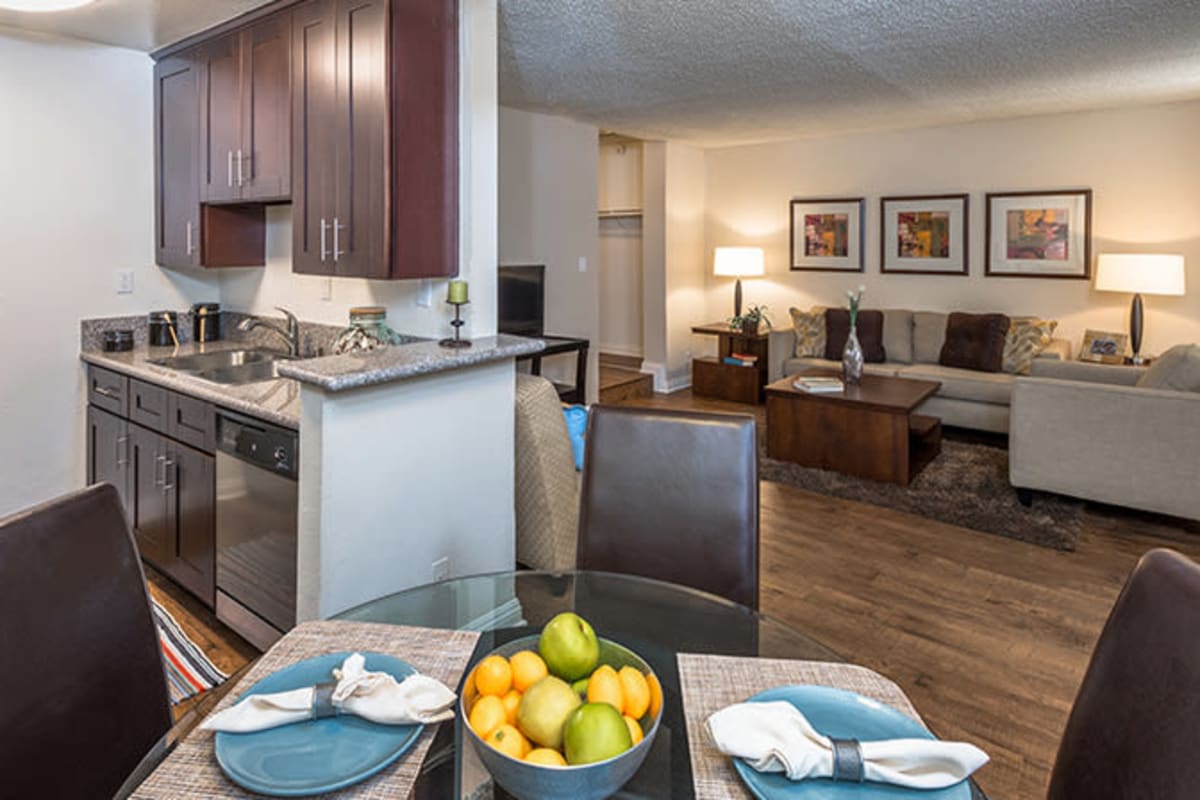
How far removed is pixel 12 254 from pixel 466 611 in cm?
299

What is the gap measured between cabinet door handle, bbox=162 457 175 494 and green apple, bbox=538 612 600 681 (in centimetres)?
231

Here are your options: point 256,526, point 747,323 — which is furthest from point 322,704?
point 747,323

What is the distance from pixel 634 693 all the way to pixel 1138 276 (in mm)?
5317

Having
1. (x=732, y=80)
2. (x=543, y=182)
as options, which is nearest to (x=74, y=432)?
(x=543, y=182)

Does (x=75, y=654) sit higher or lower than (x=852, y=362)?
lower

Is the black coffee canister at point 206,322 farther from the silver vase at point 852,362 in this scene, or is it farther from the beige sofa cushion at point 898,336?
the beige sofa cushion at point 898,336

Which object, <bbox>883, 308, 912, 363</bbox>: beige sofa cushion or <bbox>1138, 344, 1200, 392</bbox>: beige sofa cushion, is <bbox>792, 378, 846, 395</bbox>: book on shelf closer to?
<bbox>883, 308, 912, 363</bbox>: beige sofa cushion

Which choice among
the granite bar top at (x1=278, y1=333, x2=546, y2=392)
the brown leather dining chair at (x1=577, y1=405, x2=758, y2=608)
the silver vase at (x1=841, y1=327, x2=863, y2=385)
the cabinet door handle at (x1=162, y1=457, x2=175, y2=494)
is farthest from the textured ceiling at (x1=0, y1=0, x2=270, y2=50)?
the silver vase at (x1=841, y1=327, x2=863, y2=385)

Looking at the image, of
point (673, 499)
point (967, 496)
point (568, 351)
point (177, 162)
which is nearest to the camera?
point (673, 499)

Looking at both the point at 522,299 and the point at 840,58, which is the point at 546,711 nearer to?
the point at 840,58

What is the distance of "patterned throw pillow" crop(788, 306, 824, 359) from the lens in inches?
238

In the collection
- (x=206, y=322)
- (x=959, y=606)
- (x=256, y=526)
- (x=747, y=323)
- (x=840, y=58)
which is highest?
(x=840, y=58)

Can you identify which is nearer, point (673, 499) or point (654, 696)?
point (654, 696)

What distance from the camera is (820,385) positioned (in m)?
4.61
